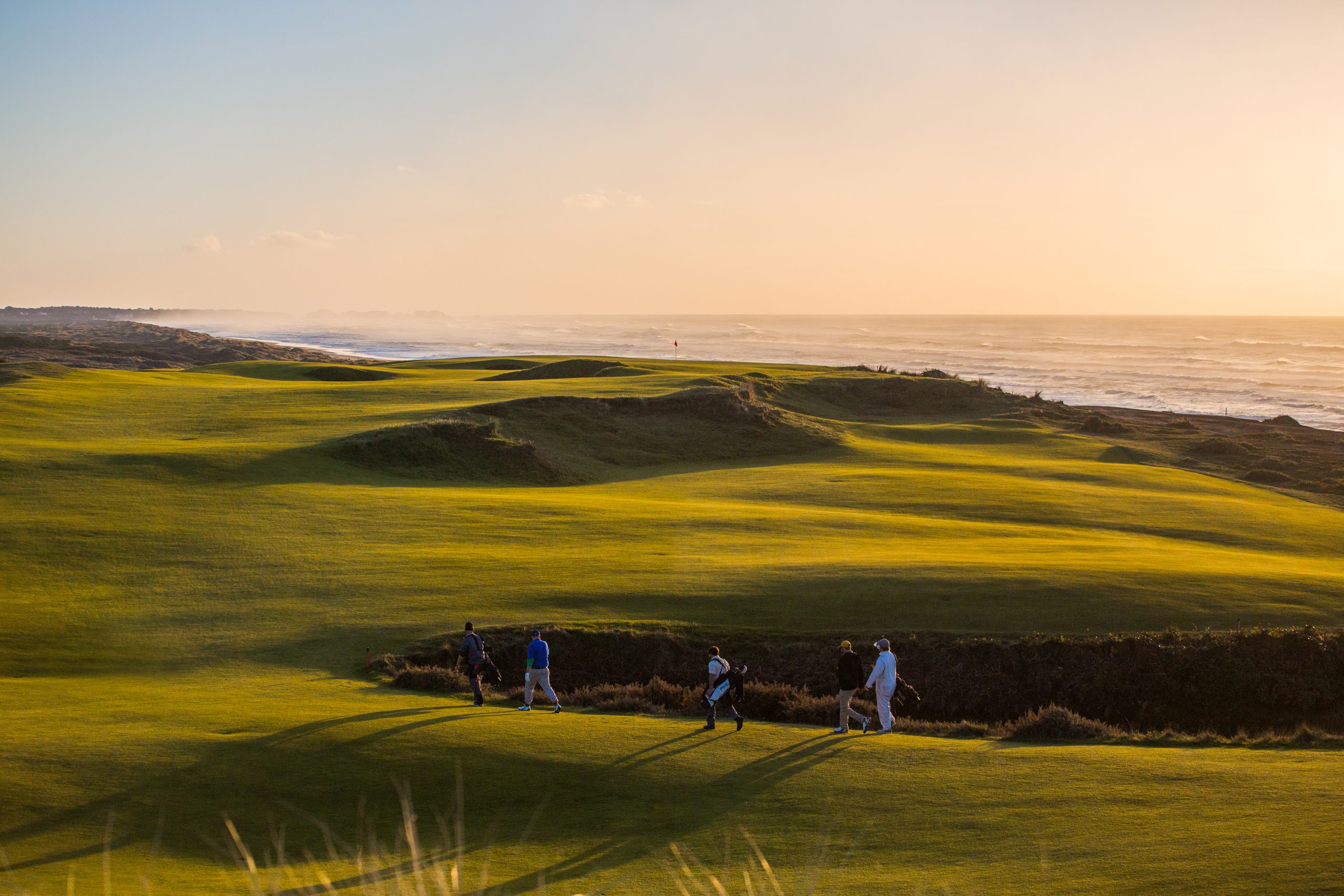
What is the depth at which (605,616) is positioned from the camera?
24.4 metres

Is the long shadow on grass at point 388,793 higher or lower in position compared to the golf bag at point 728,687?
lower

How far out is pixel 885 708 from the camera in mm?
17812

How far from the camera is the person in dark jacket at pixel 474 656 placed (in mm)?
18844

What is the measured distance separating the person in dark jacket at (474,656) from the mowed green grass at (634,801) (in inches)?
41.4

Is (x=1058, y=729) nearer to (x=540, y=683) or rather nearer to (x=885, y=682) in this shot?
(x=885, y=682)

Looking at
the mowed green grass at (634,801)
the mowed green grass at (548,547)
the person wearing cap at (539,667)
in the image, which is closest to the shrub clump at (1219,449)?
the mowed green grass at (548,547)

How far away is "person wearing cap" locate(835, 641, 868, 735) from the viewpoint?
687 inches

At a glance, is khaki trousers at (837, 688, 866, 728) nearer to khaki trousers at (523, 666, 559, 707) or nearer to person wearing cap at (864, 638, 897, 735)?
person wearing cap at (864, 638, 897, 735)

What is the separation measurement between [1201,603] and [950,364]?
5857 inches

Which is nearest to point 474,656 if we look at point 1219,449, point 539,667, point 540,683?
point 539,667

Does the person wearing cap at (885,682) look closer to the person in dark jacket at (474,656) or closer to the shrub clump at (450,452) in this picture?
the person in dark jacket at (474,656)

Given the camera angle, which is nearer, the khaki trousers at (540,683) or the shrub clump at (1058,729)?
the shrub clump at (1058,729)

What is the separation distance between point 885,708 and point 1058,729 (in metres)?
3.42

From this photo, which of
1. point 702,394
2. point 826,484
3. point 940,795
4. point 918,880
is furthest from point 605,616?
point 702,394
